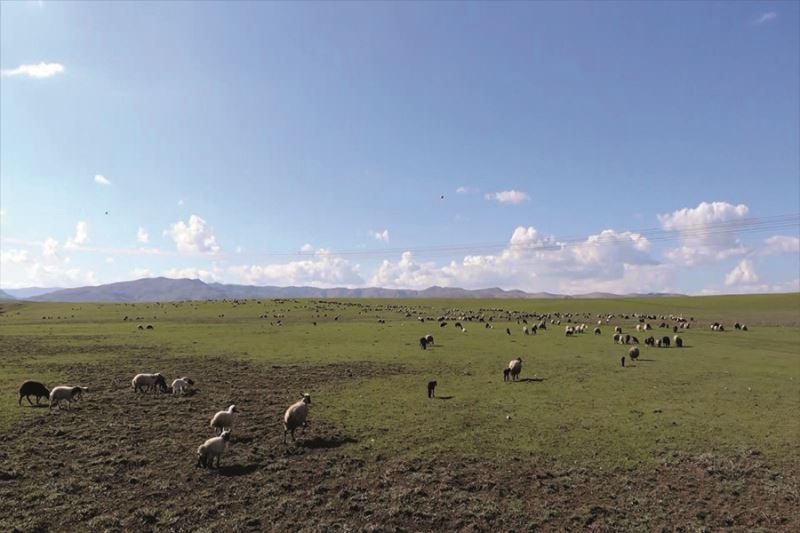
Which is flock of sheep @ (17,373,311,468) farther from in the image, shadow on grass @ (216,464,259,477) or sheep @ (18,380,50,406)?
shadow on grass @ (216,464,259,477)

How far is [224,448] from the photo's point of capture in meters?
16.0

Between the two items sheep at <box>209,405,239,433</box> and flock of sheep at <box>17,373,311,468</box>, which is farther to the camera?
sheep at <box>209,405,239,433</box>

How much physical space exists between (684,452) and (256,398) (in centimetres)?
2018

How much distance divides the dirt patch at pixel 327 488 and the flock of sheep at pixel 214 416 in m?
0.53

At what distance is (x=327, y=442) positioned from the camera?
59.1ft

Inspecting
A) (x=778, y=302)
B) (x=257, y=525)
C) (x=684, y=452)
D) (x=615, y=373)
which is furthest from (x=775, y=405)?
(x=778, y=302)

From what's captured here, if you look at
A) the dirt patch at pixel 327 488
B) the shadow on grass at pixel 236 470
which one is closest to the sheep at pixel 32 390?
the dirt patch at pixel 327 488

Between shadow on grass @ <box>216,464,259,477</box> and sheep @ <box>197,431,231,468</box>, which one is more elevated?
sheep @ <box>197,431,231,468</box>

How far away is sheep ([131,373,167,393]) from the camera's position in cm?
2617

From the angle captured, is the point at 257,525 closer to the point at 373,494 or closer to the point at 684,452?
the point at 373,494

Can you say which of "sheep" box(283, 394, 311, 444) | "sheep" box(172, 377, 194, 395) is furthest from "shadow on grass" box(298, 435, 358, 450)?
"sheep" box(172, 377, 194, 395)

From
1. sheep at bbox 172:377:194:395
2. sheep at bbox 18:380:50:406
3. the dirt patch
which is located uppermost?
sheep at bbox 18:380:50:406

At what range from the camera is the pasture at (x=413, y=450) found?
1286 cm

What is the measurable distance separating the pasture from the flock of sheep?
1.72 ft
